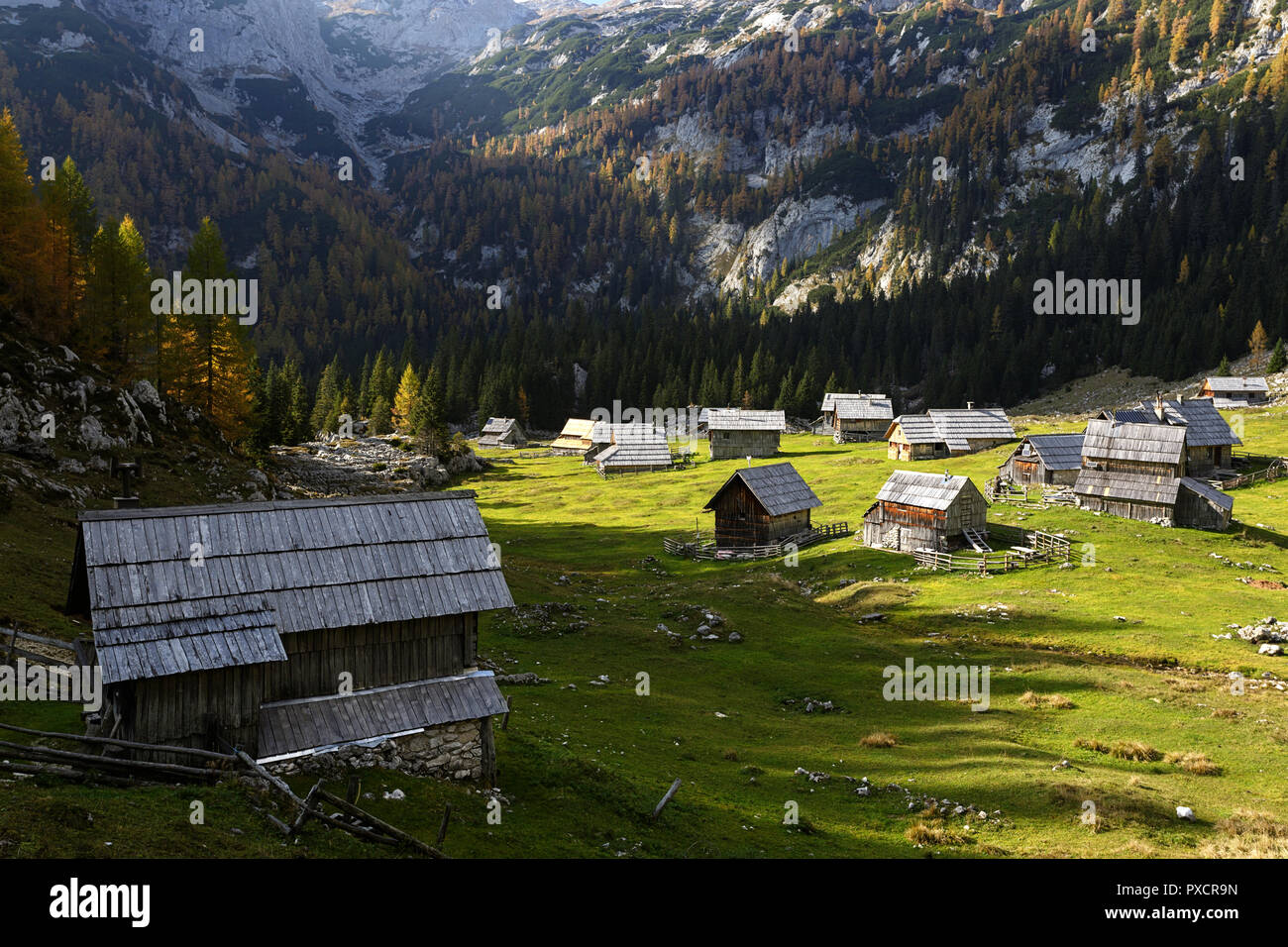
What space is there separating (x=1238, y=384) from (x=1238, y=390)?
1.01 m

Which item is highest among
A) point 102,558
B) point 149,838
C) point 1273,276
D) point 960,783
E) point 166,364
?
point 1273,276

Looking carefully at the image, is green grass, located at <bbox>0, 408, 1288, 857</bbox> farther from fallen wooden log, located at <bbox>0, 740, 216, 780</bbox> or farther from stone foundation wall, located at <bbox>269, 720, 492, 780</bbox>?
stone foundation wall, located at <bbox>269, 720, 492, 780</bbox>

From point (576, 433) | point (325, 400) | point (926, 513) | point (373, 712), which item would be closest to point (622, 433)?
point (576, 433)

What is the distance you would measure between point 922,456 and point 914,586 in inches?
2048

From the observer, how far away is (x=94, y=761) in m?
14.0

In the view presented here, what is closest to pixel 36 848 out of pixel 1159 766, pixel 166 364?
pixel 1159 766

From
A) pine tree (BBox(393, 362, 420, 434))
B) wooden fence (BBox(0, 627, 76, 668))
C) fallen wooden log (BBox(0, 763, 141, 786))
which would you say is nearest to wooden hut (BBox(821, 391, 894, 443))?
pine tree (BBox(393, 362, 420, 434))

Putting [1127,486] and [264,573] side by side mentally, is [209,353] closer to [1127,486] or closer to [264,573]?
[264,573]

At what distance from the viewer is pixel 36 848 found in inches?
413

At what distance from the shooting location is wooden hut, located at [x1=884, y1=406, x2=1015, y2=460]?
3750 inches

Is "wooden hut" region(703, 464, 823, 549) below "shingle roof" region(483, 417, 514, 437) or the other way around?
below

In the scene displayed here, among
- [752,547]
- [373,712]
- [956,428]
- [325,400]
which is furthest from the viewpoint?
[325,400]

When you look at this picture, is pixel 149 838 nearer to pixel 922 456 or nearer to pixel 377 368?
pixel 922 456

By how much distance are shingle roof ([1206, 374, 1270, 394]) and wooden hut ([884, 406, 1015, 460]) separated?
3551 centimetres
